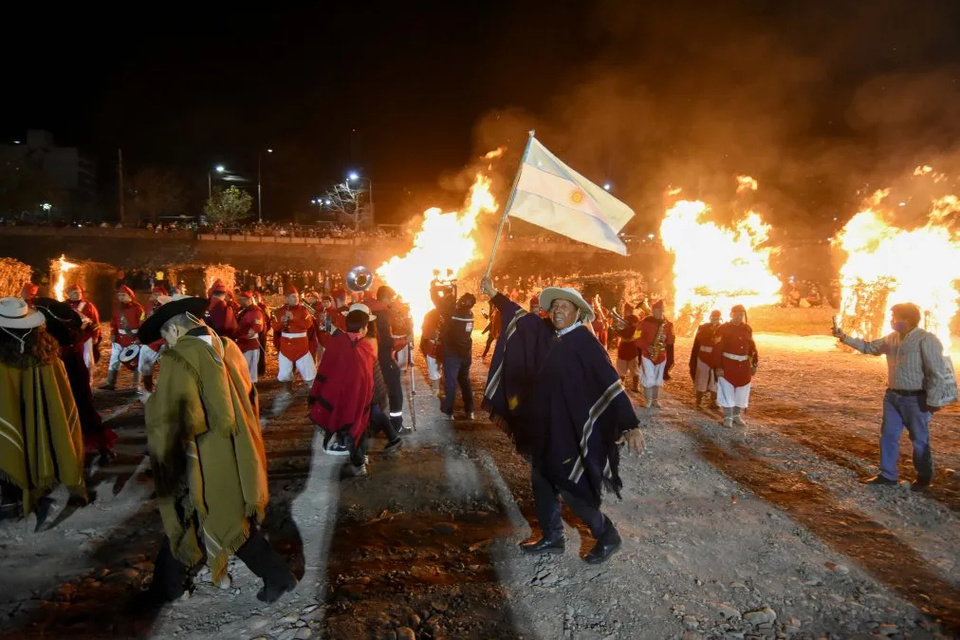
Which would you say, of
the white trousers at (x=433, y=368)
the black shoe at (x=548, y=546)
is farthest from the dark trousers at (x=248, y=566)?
the white trousers at (x=433, y=368)

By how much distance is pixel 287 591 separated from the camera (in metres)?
3.51

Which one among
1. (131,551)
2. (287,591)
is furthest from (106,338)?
(287,591)

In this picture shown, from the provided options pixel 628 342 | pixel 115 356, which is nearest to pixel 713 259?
Answer: pixel 628 342

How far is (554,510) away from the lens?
4.00m

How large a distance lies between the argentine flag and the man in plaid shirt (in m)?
2.95

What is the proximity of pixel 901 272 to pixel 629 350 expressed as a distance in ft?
44.0

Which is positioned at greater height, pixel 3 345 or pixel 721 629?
pixel 3 345

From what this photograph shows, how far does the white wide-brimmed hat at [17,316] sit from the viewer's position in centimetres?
432

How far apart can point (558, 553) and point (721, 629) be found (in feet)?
3.76

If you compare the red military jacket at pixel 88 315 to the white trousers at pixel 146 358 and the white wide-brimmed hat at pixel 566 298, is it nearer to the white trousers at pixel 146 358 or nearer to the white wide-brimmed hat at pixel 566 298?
the white trousers at pixel 146 358

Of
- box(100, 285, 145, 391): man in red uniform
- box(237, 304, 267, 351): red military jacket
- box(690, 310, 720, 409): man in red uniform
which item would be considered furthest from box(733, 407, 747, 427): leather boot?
box(100, 285, 145, 391): man in red uniform

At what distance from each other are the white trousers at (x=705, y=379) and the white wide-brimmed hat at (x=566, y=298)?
5.64 metres

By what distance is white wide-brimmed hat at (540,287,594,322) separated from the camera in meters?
3.90

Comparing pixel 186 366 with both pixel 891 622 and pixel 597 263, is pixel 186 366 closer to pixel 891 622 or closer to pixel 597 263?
pixel 891 622
